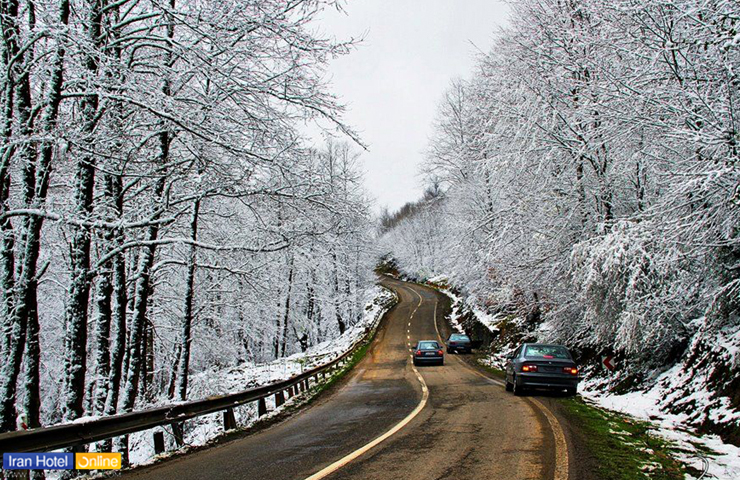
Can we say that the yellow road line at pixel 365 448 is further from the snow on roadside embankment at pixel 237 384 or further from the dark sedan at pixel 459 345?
the dark sedan at pixel 459 345

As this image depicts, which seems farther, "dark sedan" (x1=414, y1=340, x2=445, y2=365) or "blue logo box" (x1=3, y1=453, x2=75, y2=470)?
"dark sedan" (x1=414, y1=340, x2=445, y2=365)

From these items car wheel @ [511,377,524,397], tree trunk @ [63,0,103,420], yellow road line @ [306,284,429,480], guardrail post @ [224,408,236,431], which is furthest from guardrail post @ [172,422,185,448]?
car wheel @ [511,377,524,397]

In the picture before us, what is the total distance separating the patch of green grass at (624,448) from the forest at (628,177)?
53.0 inches

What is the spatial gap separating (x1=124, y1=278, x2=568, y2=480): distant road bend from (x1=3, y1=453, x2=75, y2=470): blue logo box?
0.84 metres

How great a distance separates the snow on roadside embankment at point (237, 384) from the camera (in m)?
13.5

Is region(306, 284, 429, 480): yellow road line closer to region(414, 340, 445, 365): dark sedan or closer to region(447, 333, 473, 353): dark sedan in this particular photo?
region(414, 340, 445, 365): dark sedan

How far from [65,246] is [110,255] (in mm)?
7547

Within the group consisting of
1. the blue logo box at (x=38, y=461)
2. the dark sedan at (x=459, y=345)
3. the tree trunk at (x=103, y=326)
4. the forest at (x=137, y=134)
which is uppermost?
the forest at (x=137, y=134)

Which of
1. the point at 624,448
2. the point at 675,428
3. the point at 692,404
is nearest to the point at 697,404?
the point at 692,404

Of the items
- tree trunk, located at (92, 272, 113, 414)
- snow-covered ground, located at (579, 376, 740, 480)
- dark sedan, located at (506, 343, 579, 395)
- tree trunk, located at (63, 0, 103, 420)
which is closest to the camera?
snow-covered ground, located at (579, 376, 740, 480)

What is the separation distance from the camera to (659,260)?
10.3 meters

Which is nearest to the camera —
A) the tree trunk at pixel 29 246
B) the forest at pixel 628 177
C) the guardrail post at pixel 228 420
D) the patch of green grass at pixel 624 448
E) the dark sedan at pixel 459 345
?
the patch of green grass at pixel 624 448

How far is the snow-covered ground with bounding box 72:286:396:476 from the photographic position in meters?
13.1

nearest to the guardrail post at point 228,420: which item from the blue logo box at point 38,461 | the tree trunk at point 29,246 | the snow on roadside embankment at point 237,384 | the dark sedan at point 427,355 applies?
the snow on roadside embankment at point 237,384
